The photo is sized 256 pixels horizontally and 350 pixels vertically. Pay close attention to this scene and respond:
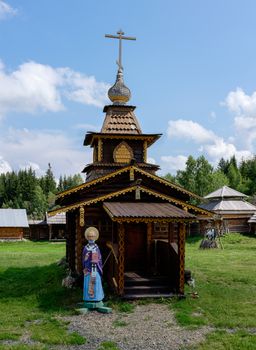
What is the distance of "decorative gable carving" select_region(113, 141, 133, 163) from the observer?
20781mm

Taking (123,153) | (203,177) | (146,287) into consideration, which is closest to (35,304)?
(146,287)

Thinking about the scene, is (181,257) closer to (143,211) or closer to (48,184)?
(143,211)

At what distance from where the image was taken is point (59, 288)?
661 inches

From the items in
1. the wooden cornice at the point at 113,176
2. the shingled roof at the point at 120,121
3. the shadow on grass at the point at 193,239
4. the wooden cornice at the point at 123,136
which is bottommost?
the shadow on grass at the point at 193,239

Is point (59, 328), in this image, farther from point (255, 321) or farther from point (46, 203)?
point (46, 203)

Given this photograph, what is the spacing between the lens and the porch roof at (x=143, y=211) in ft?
48.0

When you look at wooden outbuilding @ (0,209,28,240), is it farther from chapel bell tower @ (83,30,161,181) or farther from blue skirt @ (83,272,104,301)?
blue skirt @ (83,272,104,301)

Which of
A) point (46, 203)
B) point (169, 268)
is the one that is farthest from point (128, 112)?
point (46, 203)

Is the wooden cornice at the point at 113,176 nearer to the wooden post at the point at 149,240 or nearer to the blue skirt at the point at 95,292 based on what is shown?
the wooden post at the point at 149,240

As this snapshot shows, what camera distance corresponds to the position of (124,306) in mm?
13844

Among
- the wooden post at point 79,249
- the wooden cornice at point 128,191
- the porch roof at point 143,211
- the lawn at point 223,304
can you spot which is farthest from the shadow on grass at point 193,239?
the wooden post at point 79,249

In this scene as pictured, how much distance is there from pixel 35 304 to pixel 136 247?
17.5 ft

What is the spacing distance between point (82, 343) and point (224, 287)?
841 cm

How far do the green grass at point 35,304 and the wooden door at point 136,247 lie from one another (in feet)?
10.2
